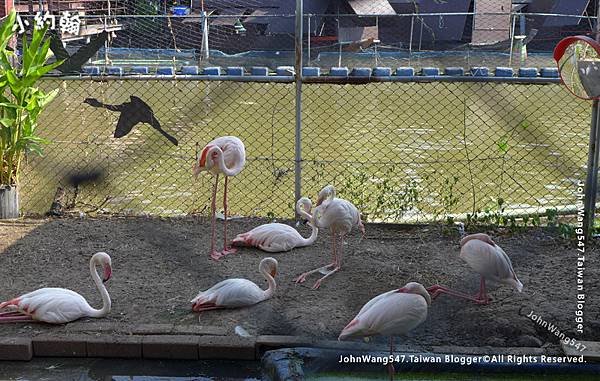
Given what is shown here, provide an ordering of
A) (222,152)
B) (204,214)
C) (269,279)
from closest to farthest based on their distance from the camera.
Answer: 1. (269,279)
2. (222,152)
3. (204,214)

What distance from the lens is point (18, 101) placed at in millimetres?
6910

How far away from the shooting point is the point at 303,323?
15.6 feet

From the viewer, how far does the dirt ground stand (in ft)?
15.5

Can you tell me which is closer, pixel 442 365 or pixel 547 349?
pixel 442 365

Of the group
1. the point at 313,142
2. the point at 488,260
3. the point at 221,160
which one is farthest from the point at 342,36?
the point at 488,260

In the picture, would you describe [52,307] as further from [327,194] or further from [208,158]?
[327,194]

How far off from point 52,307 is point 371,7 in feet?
72.0

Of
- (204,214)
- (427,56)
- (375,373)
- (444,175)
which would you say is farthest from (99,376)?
(427,56)

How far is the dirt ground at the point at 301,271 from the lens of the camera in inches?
186

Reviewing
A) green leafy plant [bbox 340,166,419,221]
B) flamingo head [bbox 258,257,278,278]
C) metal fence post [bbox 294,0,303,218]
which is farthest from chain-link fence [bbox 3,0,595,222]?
→ flamingo head [bbox 258,257,278,278]

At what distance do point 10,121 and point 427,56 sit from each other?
15.4 m

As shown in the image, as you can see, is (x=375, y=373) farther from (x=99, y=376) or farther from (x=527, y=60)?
(x=527, y=60)

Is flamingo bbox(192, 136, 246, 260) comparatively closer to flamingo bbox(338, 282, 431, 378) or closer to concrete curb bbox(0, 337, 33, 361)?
concrete curb bbox(0, 337, 33, 361)

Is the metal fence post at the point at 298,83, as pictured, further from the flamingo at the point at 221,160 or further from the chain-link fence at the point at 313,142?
the flamingo at the point at 221,160
